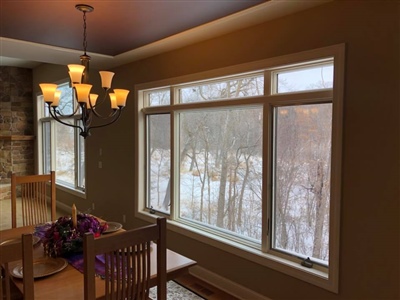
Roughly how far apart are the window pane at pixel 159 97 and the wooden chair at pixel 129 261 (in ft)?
8.10

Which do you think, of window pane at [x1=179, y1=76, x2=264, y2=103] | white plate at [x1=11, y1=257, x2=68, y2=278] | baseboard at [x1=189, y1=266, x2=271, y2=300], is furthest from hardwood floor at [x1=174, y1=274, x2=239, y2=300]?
window pane at [x1=179, y1=76, x2=264, y2=103]

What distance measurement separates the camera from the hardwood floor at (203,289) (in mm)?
2998

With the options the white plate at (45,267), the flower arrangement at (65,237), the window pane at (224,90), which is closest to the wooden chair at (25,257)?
the white plate at (45,267)

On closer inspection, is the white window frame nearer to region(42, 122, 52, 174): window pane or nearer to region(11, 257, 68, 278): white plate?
region(42, 122, 52, 174): window pane

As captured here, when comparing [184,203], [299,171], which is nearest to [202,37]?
[299,171]

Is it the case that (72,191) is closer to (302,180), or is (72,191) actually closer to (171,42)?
(171,42)

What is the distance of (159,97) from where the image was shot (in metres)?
4.05

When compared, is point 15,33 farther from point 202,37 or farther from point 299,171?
point 299,171

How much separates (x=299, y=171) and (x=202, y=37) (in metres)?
1.68

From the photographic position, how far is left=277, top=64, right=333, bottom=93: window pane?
2396 mm

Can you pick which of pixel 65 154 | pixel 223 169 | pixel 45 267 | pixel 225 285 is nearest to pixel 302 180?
pixel 223 169

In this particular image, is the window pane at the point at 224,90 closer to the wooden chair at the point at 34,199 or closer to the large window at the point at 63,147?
the wooden chair at the point at 34,199

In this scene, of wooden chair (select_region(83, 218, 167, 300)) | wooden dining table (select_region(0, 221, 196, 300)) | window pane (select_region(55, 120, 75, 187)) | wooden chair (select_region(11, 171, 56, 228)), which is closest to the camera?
wooden chair (select_region(83, 218, 167, 300))

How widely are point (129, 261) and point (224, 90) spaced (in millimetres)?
2116
